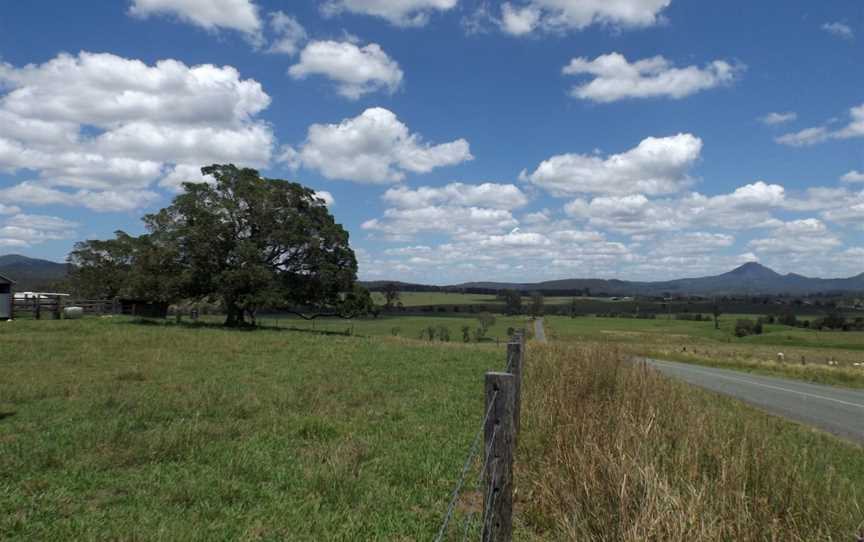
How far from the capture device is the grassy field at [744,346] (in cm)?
3006

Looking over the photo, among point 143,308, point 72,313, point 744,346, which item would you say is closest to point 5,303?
point 72,313

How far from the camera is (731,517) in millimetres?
4203

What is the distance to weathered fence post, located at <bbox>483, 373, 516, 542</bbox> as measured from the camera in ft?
12.5

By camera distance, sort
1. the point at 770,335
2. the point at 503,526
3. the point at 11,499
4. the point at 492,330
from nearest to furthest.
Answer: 1. the point at 503,526
2. the point at 11,499
3. the point at 770,335
4. the point at 492,330

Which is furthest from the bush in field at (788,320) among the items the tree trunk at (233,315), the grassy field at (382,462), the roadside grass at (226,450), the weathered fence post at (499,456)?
the weathered fence post at (499,456)

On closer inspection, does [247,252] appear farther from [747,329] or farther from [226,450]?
[747,329]

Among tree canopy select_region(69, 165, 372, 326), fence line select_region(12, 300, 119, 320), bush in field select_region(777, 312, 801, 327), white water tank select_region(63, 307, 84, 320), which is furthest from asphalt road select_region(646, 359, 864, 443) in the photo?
bush in field select_region(777, 312, 801, 327)

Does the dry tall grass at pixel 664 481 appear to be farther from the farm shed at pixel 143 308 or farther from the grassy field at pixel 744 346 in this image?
the farm shed at pixel 143 308

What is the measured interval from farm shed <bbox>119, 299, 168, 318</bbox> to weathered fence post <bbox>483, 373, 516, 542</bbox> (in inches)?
1711

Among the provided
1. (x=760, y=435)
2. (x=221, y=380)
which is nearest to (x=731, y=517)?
(x=760, y=435)

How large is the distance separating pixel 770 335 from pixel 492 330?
5048 centimetres

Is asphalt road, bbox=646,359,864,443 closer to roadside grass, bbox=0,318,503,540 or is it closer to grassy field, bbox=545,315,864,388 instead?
grassy field, bbox=545,315,864,388

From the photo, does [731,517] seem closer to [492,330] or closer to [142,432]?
[142,432]

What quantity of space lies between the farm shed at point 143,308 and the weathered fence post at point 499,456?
1711 inches
